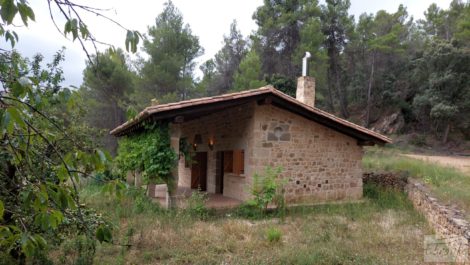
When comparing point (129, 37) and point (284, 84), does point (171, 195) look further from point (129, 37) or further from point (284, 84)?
point (284, 84)

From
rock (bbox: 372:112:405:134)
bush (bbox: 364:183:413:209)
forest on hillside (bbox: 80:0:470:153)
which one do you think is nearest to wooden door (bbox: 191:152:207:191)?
bush (bbox: 364:183:413:209)

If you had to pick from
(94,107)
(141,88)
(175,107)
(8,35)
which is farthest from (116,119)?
(8,35)

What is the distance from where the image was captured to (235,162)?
12.0 m

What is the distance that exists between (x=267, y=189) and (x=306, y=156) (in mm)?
2093

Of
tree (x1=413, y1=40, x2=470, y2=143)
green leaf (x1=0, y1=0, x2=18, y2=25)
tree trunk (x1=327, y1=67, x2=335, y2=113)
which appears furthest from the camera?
tree trunk (x1=327, y1=67, x2=335, y2=113)


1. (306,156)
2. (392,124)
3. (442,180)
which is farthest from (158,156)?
(392,124)

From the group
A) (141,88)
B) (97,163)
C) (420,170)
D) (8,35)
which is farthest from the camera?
(141,88)

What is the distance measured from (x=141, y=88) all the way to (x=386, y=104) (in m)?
20.8

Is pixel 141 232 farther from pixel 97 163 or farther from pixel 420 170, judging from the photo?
pixel 420 170

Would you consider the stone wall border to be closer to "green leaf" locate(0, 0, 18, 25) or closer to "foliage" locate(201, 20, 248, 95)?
"green leaf" locate(0, 0, 18, 25)

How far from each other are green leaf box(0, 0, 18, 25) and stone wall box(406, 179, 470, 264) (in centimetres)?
621

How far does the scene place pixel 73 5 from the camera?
5.77 ft

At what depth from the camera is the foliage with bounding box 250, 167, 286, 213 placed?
9.08 meters

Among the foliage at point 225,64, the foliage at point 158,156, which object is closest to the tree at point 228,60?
the foliage at point 225,64
